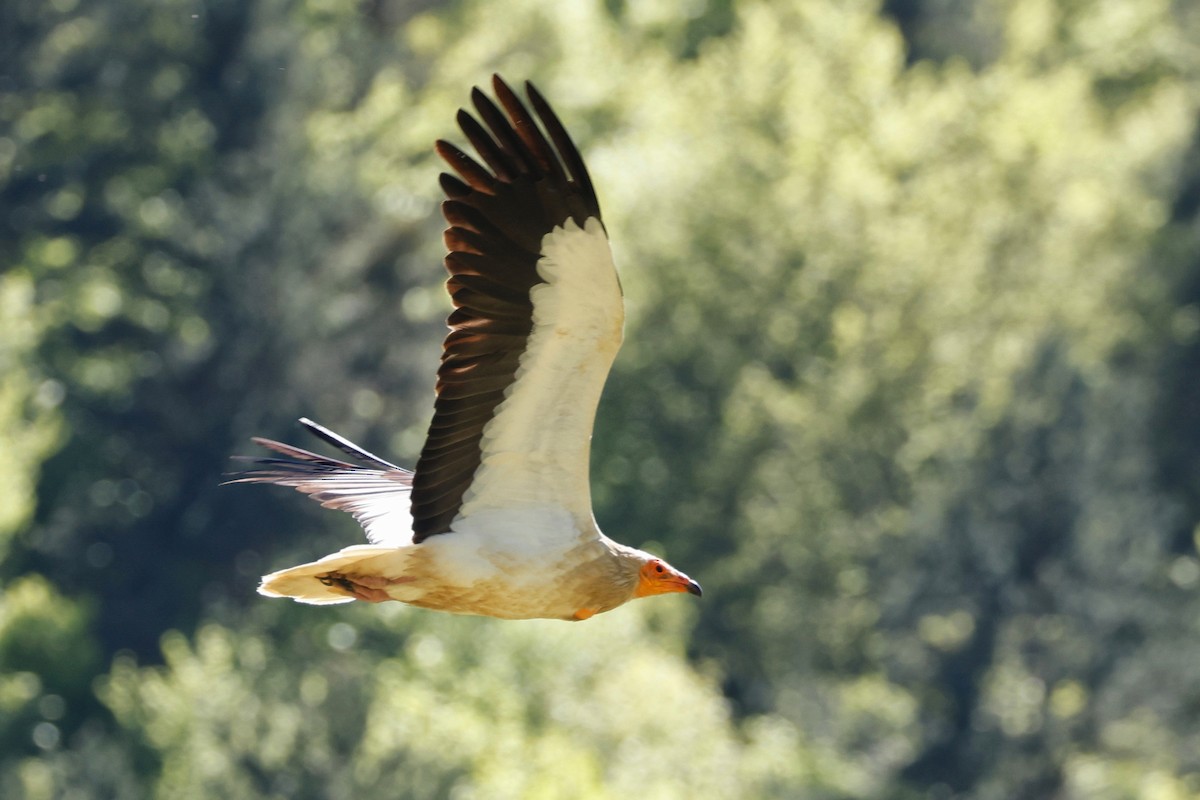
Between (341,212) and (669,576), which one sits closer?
(669,576)

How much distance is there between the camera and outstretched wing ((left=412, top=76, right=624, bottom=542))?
751 centimetres

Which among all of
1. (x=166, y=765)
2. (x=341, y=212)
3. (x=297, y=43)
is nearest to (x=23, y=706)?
(x=166, y=765)

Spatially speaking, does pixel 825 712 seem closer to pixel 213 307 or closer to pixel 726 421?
pixel 726 421

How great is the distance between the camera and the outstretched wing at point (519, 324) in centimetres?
751

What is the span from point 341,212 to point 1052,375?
11487 mm

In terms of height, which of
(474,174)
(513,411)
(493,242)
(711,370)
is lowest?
(513,411)

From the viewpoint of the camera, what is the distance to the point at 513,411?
7895 millimetres

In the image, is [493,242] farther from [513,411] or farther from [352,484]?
[352,484]

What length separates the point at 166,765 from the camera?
2844 centimetres

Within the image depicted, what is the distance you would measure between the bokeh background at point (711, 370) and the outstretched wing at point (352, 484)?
22.2 meters

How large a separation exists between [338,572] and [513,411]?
823mm

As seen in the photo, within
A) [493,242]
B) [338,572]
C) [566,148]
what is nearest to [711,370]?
[338,572]

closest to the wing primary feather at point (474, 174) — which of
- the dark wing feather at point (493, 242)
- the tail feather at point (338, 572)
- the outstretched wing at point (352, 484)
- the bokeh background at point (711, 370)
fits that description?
the dark wing feather at point (493, 242)

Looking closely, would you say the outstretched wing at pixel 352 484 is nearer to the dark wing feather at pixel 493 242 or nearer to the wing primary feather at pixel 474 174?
the dark wing feather at pixel 493 242
